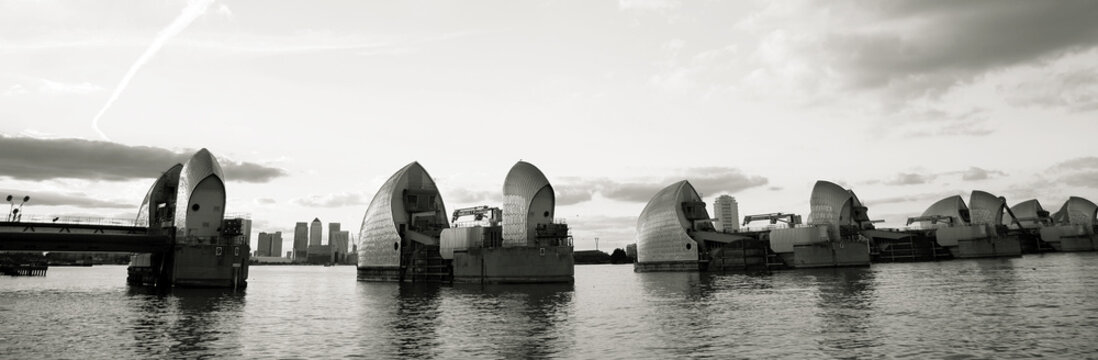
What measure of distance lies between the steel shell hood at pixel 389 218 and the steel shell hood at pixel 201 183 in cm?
2377

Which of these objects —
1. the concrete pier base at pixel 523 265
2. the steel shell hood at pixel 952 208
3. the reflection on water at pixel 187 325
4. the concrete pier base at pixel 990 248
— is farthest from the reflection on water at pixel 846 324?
the steel shell hood at pixel 952 208

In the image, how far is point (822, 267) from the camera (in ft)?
322

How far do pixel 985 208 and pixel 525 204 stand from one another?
127404mm

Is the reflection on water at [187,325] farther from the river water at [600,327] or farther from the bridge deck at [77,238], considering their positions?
the bridge deck at [77,238]

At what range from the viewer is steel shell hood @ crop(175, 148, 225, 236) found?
66.0 meters

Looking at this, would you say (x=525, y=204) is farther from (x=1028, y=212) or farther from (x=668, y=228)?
(x=1028, y=212)

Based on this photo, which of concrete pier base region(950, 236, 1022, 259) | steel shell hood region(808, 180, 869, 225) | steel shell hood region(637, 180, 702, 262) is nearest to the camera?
steel shell hood region(637, 180, 702, 262)

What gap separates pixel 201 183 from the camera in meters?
66.2

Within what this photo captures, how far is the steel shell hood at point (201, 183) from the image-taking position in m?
66.0

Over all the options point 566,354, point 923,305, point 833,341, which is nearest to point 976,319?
point 923,305

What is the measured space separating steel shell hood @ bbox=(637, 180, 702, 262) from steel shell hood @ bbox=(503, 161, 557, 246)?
1601 inches

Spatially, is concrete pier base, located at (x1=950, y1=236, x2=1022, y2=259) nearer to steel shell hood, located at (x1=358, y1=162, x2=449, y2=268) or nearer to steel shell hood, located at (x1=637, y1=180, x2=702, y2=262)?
steel shell hood, located at (x1=637, y1=180, x2=702, y2=262)

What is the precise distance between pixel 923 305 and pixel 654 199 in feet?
269

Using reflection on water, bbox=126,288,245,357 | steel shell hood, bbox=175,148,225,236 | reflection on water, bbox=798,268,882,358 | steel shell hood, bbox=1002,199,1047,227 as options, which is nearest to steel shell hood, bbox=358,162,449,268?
steel shell hood, bbox=175,148,225,236
